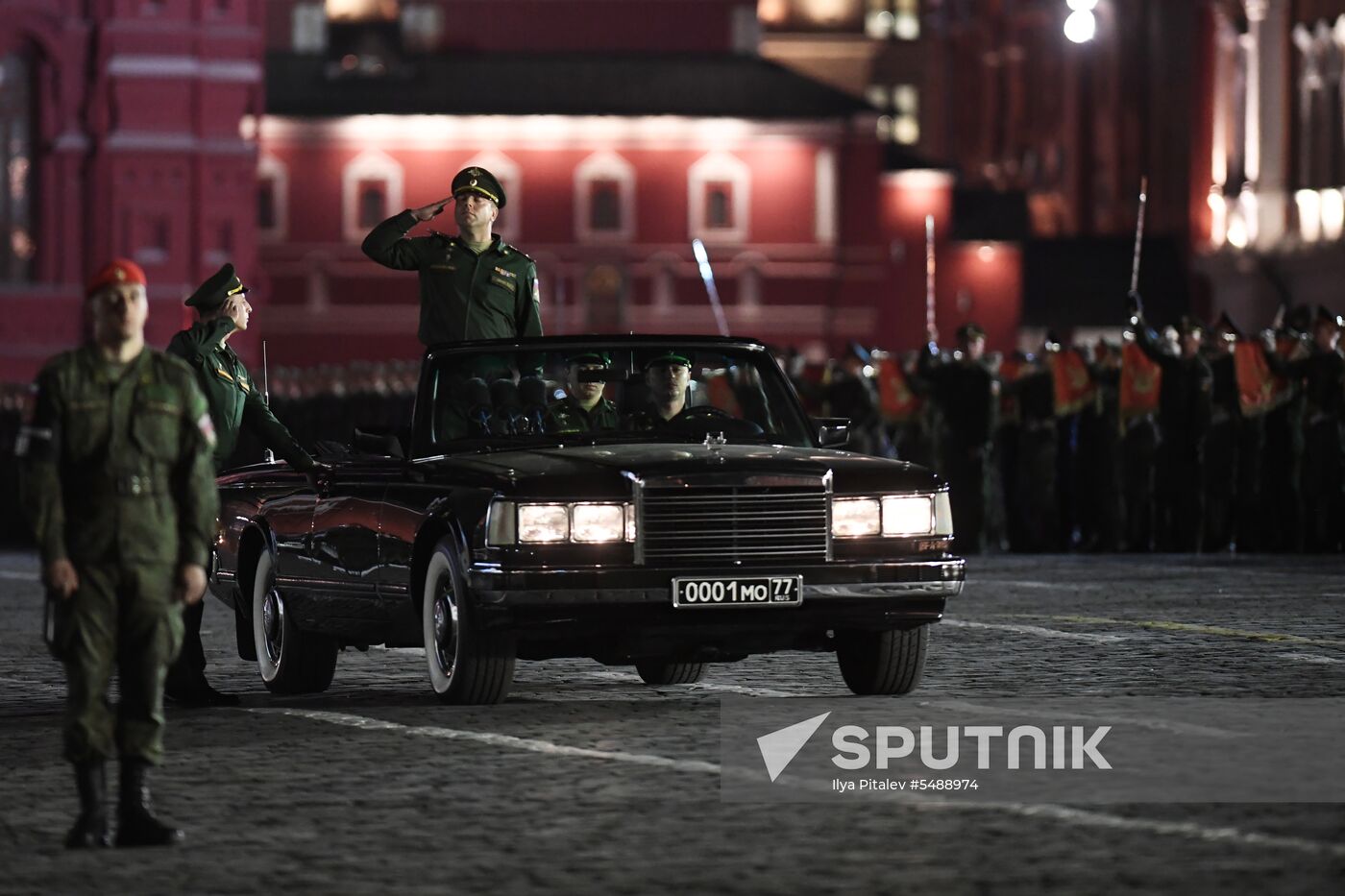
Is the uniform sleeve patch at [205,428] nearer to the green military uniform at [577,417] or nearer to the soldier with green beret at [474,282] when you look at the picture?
the green military uniform at [577,417]

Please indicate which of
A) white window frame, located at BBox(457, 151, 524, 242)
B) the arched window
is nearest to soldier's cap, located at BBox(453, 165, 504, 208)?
the arched window

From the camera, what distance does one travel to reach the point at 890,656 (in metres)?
13.2

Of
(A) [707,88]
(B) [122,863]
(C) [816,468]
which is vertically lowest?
(B) [122,863]

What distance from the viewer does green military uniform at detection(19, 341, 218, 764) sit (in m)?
9.27

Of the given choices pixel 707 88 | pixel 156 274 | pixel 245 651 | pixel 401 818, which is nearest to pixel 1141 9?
pixel 707 88

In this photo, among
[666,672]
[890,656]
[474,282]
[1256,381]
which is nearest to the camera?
[890,656]

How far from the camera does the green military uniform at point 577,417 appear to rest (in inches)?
539

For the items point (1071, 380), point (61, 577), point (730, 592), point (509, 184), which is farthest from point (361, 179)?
point (61, 577)

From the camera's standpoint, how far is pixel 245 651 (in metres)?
15.3

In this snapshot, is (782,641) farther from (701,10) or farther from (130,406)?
(701,10)

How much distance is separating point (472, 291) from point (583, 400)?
1.42m

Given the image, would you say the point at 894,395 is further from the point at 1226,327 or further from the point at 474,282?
the point at 474,282

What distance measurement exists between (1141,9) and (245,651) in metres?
69.5

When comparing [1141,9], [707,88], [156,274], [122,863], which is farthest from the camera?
[707,88]
